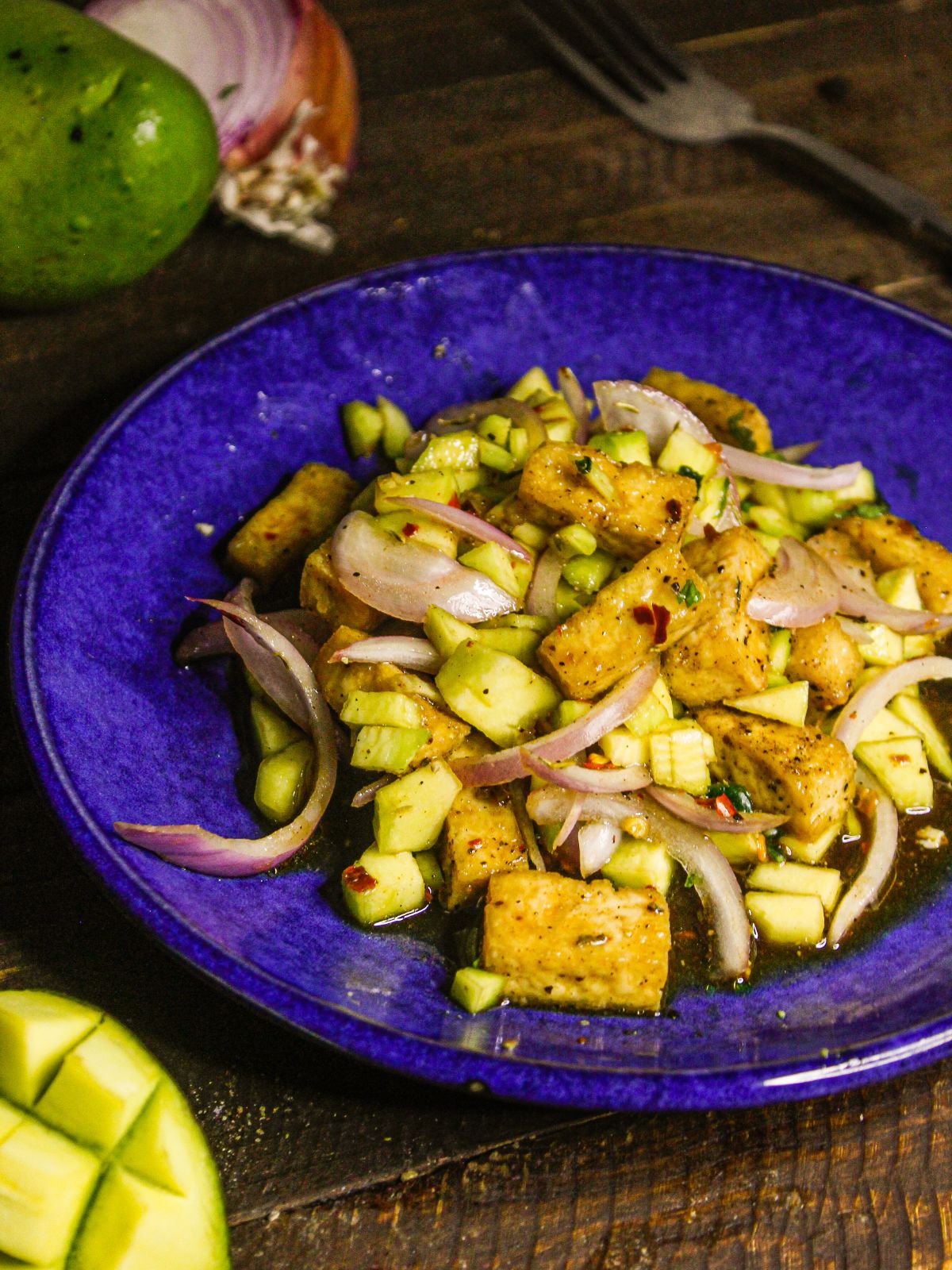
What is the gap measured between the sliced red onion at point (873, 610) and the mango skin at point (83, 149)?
207 centimetres

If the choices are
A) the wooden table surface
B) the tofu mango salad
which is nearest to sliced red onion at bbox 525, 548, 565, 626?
the tofu mango salad

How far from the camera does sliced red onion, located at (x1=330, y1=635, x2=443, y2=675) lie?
8.12 ft

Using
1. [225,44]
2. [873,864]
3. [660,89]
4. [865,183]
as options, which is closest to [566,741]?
[873,864]

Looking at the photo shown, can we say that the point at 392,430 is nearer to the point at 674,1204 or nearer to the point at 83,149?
the point at 83,149

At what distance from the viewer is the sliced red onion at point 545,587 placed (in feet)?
8.70

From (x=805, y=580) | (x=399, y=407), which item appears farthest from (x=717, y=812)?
(x=399, y=407)

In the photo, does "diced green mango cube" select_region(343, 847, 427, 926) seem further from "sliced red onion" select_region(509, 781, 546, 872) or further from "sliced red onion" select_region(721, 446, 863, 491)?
"sliced red onion" select_region(721, 446, 863, 491)

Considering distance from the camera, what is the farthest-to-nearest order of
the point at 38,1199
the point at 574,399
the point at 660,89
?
the point at 660,89 → the point at 574,399 → the point at 38,1199

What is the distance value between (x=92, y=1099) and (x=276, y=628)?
3.57 ft

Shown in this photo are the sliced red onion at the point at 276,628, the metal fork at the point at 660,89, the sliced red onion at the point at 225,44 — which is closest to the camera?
the sliced red onion at the point at 276,628

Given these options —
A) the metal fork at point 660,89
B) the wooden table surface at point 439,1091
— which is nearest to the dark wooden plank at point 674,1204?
the wooden table surface at point 439,1091

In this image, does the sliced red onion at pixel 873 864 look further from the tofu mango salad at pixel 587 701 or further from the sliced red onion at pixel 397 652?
the sliced red onion at pixel 397 652

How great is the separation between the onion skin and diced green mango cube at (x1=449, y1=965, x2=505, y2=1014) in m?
3.01

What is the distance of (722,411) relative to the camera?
10.1 feet
